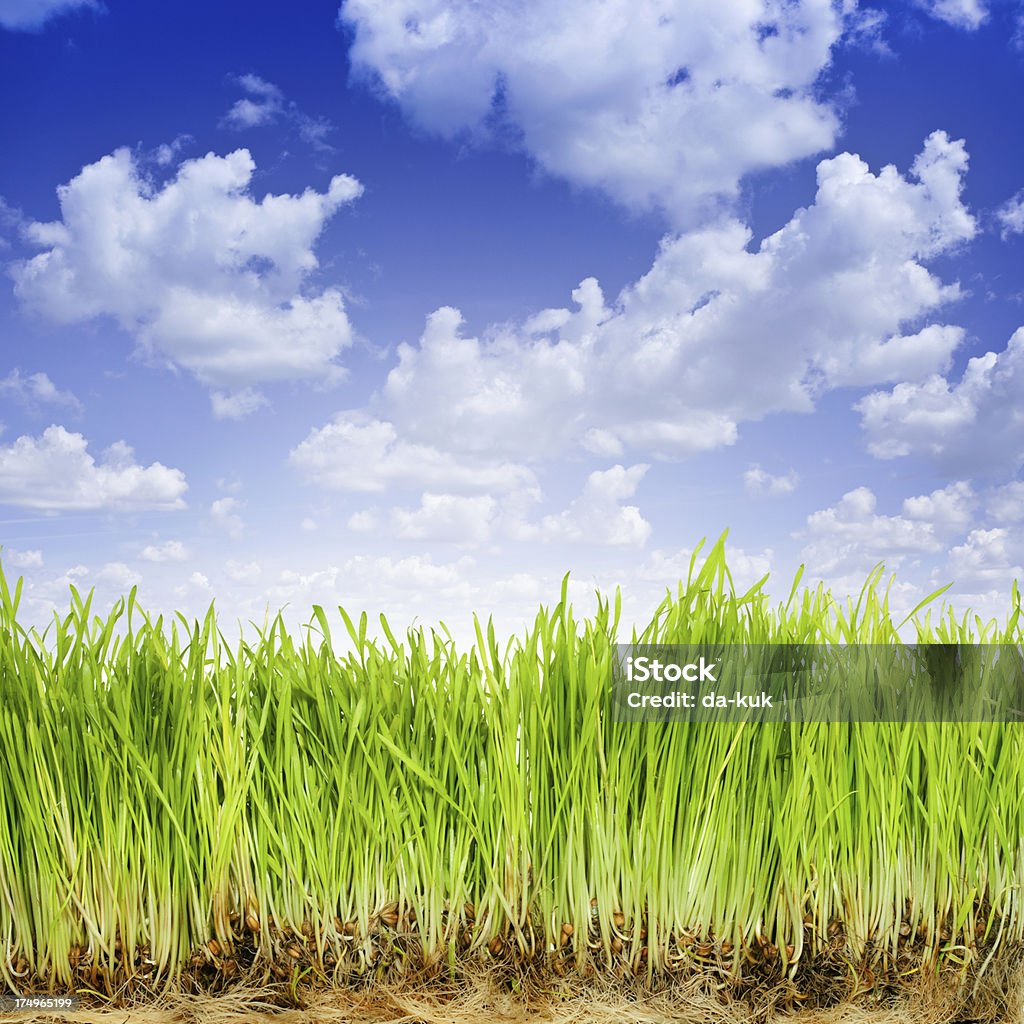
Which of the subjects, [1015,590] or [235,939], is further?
[1015,590]

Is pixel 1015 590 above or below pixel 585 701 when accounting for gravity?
above

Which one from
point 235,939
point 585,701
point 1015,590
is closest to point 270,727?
point 235,939

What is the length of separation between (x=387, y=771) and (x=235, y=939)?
20.9 inches

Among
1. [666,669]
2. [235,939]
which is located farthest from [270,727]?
[666,669]

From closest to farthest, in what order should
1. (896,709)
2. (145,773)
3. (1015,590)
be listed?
1. (145,773)
2. (896,709)
3. (1015,590)

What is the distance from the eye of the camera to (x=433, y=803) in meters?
2.11

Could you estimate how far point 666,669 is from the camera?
2.09 meters

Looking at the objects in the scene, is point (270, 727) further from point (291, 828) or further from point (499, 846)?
point (499, 846)

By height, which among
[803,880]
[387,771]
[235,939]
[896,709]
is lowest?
[235,939]

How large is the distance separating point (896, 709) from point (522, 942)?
3.52 ft

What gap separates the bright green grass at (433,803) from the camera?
2070 millimetres

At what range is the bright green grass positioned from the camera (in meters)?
2.07

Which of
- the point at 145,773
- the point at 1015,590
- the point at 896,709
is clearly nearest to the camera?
the point at 145,773

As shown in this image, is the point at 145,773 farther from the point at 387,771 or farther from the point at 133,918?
the point at 387,771
